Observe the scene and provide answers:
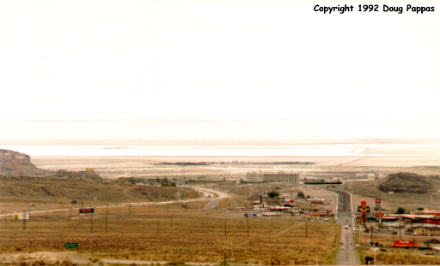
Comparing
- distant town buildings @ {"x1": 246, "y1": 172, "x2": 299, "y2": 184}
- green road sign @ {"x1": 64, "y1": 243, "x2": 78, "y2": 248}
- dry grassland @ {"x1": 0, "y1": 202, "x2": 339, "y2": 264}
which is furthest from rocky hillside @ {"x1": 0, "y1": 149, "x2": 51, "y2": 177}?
green road sign @ {"x1": 64, "y1": 243, "x2": 78, "y2": 248}

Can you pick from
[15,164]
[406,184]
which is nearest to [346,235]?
[406,184]

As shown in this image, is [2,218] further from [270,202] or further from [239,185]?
[239,185]

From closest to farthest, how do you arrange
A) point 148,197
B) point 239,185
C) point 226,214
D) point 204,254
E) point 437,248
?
point 204,254, point 437,248, point 226,214, point 148,197, point 239,185

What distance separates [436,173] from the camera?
7462cm

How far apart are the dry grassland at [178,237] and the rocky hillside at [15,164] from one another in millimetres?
36791

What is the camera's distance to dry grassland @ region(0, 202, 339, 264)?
3127cm

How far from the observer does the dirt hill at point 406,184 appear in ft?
237

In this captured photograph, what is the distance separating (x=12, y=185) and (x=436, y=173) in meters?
53.7

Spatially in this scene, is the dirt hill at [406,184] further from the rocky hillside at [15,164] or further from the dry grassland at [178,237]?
the rocky hillside at [15,164]

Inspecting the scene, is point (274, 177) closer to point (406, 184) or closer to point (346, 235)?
point (406, 184)

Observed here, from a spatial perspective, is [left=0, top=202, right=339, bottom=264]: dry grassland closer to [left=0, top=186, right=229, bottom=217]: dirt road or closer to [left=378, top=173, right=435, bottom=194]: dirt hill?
[left=0, top=186, right=229, bottom=217]: dirt road

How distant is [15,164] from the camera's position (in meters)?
90.1

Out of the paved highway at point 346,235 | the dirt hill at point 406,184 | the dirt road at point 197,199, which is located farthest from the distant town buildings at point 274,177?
the dirt hill at point 406,184

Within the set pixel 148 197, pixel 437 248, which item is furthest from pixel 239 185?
pixel 437 248
